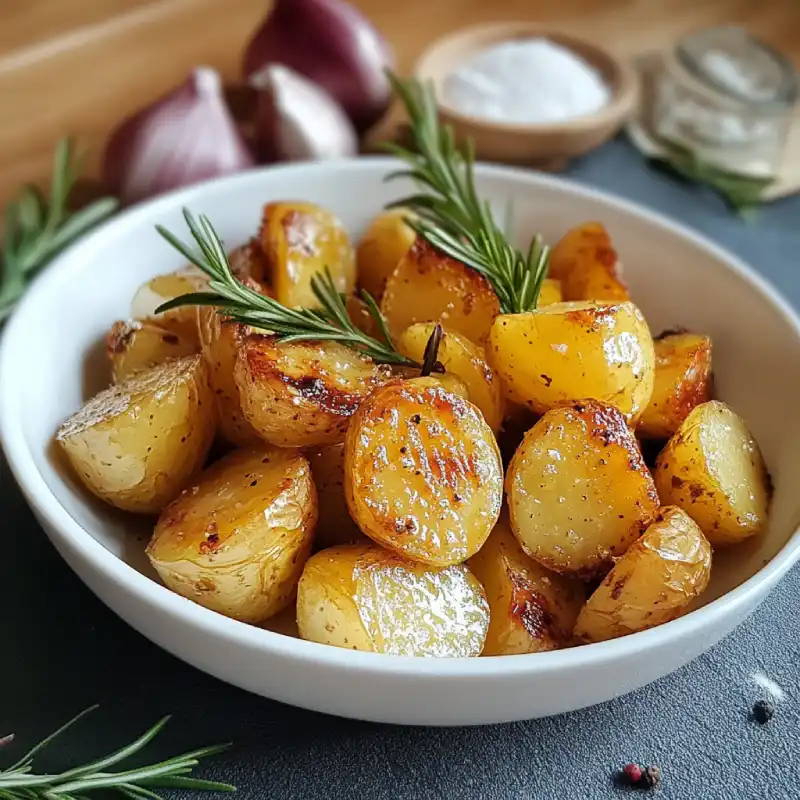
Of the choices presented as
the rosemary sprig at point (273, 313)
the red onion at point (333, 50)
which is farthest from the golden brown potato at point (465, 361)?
the red onion at point (333, 50)

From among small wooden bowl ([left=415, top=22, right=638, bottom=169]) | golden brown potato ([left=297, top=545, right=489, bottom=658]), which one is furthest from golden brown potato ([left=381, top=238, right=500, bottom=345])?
small wooden bowl ([left=415, top=22, right=638, bottom=169])

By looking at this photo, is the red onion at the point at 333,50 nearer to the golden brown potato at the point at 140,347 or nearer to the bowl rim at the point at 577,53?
the bowl rim at the point at 577,53

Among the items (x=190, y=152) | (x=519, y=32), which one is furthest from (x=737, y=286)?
(x=519, y=32)

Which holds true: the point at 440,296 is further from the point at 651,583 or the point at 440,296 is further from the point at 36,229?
the point at 36,229

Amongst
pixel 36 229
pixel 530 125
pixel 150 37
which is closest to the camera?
pixel 36 229

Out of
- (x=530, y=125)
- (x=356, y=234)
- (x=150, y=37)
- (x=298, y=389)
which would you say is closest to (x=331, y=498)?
(x=298, y=389)

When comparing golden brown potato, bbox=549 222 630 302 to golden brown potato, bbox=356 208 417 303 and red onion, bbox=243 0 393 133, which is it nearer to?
golden brown potato, bbox=356 208 417 303

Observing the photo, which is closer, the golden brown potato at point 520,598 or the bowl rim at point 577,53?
the golden brown potato at point 520,598
